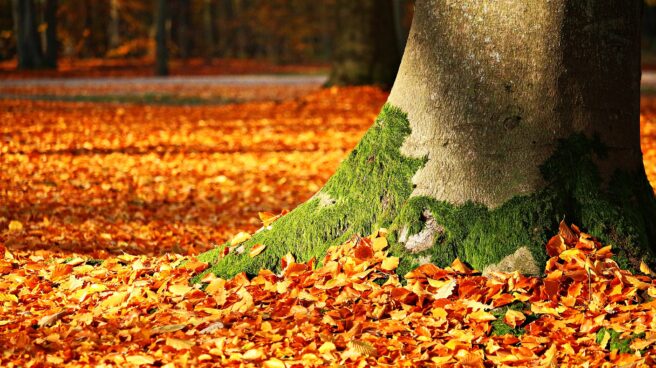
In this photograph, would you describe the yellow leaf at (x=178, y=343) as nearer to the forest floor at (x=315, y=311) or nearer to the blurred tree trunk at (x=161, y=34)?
the forest floor at (x=315, y=311)

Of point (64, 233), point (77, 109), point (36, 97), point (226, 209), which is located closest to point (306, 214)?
point (64, 233)

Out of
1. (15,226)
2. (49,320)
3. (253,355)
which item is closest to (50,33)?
(15,226)

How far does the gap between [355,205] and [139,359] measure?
56.7 inches

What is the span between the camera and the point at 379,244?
4.21m

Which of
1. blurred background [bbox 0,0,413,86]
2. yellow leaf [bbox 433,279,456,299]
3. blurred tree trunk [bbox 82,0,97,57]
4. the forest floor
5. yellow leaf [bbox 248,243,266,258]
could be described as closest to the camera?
the forest floor

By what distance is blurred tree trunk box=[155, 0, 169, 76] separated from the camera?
78.7ft

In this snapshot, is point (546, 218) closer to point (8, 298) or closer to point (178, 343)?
point (178, 343)

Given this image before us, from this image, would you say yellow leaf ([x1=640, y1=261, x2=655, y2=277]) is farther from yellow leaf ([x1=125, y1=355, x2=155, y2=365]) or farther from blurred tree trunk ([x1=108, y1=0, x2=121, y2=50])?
blurred tree trunk ([x1=108, y1=0, x2=121, y2=50])

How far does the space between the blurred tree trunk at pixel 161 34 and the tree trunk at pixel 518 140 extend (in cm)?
2066

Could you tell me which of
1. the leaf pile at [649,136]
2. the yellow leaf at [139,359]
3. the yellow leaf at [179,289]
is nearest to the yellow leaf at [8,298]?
the yellow leaf at [179,289]

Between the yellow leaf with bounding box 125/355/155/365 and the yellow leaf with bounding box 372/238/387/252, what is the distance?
1265mm

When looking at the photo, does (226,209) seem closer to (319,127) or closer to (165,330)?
(165,330)

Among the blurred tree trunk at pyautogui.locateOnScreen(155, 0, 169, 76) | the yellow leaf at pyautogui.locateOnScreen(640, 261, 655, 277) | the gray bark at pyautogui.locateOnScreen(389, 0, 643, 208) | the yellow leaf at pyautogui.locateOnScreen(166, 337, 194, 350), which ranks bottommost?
the yellow leaf at pyautogui.locateOnScreen(166, 337, 194, 350)

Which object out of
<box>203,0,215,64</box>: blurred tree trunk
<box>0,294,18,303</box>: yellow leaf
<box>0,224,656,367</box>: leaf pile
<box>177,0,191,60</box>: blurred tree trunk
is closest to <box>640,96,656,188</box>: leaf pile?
<box>0,224,656,367</box>: leaf pile
